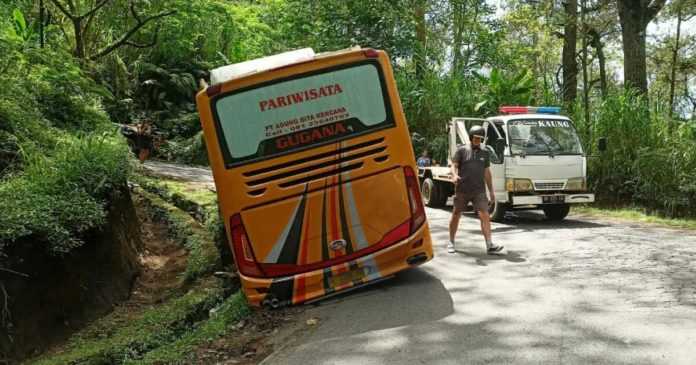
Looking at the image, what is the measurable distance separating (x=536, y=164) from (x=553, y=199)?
29.1 inches

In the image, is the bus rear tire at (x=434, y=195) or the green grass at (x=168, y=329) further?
the bus rear tire at (x=434, y=195)

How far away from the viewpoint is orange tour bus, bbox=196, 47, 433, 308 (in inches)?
251

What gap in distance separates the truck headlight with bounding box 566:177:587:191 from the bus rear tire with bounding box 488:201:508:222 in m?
1.27

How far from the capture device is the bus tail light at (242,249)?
20.9 ft

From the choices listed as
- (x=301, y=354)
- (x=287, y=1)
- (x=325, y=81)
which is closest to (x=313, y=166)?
(x=325, y=81)

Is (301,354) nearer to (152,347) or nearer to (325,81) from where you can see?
(152,347)

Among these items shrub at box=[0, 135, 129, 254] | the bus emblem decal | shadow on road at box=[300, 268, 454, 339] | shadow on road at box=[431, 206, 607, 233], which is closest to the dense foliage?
shrub at box=[0, 135, 129, 254]

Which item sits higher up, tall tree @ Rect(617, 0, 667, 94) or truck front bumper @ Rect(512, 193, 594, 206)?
tall tree @ Rect(617, 0, 667, 94)

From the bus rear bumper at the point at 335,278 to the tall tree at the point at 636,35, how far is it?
11915mm

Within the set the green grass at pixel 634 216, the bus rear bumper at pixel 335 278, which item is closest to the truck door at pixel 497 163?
the green grass at pixel 634 216

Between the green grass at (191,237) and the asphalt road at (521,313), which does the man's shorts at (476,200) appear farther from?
the green grass at (191,237)

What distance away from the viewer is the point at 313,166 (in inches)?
256

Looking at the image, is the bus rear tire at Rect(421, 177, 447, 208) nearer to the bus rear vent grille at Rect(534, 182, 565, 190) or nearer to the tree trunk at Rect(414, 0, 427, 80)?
the bus rear vent grille at Rect(534, 182, 565, 190)

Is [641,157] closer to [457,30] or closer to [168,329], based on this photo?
[168,329]
